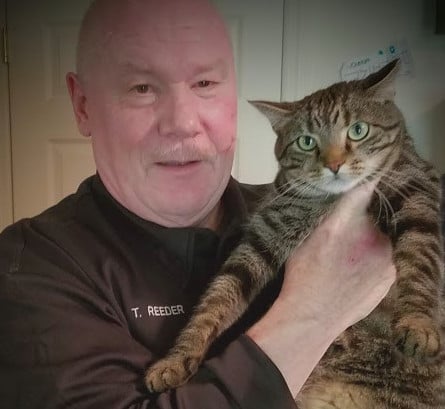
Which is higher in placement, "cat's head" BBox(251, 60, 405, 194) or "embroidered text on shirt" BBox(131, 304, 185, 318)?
"cat's head" BBox(251, 60, 405, 194)

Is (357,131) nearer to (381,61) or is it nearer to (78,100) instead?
(381,61)

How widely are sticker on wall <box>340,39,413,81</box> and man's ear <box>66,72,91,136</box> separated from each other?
28 cm

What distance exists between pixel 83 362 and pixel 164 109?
0.28 meters

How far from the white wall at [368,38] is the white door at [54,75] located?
28mm

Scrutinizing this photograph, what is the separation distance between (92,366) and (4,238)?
0.21 m

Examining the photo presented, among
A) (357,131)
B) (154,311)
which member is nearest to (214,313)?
(154,311)

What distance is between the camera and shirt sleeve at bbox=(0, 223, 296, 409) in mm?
567

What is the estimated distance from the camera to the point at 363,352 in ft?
2.19

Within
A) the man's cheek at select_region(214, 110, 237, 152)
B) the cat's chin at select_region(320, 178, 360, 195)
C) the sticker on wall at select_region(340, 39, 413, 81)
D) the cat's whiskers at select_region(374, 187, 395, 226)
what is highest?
the sticker on wall at select_region(340, 39, 413, 81)

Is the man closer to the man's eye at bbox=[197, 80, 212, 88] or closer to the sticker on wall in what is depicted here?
the man's eye at bbox=[197, 80, 212, 88]

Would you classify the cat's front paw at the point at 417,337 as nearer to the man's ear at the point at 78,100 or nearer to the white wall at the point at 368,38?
the white wall at the point at 368,38

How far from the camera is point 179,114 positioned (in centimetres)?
59

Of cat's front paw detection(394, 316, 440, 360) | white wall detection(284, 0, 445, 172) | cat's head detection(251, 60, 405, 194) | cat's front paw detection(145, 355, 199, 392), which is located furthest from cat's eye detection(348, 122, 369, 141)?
cat's front paw detection(145, 355, 199, 392)

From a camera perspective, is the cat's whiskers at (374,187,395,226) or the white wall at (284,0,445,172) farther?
the cat's whiskers at (374,187,395,226)
